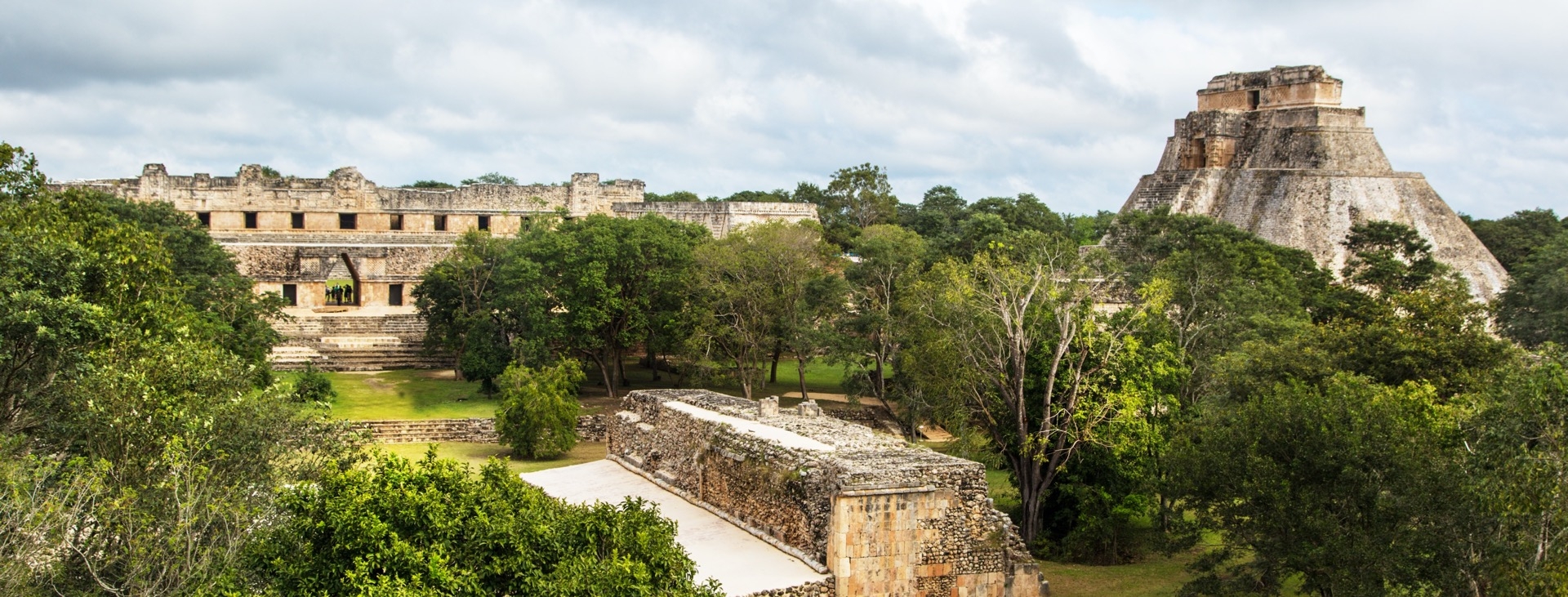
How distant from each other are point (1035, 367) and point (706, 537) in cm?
589

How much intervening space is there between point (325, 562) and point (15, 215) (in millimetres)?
7605

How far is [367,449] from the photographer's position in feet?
73.6

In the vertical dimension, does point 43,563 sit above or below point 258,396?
below

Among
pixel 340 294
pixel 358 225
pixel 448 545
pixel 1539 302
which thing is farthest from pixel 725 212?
pixel 448 545

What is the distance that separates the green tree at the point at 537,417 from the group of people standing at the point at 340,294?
14.3 m

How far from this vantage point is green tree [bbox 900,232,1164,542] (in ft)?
57.5

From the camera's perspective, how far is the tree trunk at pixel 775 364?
1097 inches

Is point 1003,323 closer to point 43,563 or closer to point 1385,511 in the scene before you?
point 1385,511

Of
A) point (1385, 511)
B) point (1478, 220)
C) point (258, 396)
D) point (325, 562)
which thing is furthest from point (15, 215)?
point (1478, 220)

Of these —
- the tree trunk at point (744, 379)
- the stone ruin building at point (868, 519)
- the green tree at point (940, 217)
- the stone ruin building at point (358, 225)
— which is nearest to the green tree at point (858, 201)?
the green tree at point (940, 217)

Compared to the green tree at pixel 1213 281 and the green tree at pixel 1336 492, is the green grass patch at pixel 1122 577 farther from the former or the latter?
the green tree at pixel 1213 281

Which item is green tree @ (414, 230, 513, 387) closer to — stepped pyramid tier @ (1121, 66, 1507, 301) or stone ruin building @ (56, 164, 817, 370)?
stone ruin building @ (56, 164, 817, 370)

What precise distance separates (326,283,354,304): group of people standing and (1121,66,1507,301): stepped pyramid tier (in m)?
22.0

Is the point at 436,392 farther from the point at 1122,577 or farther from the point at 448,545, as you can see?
the point at 448,545
